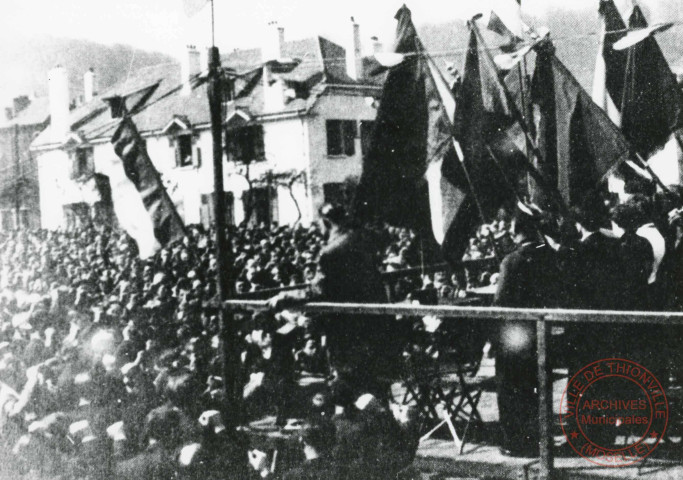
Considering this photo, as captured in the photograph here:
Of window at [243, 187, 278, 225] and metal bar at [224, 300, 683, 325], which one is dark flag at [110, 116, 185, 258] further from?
window at [243, 187, 278, 225]

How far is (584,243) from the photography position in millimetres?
5172

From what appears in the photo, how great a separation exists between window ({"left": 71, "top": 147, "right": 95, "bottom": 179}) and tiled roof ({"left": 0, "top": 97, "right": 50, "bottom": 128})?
269 inches

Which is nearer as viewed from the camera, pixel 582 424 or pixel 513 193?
pixel 582 424

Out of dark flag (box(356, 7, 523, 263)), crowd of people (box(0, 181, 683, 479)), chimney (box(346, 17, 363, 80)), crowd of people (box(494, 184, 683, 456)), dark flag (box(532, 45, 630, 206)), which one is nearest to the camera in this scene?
crowd of people (box(494, 184, 683, 456))

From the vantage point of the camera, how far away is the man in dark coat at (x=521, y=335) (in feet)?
15.6

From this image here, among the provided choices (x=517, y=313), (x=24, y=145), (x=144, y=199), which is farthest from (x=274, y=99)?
(x=517, y=313)

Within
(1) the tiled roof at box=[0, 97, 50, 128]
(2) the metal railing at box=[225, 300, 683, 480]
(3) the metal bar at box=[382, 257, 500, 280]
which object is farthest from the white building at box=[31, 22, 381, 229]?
(2) the metal railing at box=[225, 300, 683, 480]

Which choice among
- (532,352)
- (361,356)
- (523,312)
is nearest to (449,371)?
(361,356)

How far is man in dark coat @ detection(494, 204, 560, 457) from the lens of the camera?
4750 millimetres

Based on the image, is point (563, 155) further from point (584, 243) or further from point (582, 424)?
point (582, 424)

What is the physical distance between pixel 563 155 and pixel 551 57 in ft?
2.59

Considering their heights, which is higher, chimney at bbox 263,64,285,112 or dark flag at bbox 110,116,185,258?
chimney at bbox 263,64,285,112

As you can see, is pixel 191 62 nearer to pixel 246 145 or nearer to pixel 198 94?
pixel 198 94

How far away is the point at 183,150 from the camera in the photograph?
38594 millimetres
